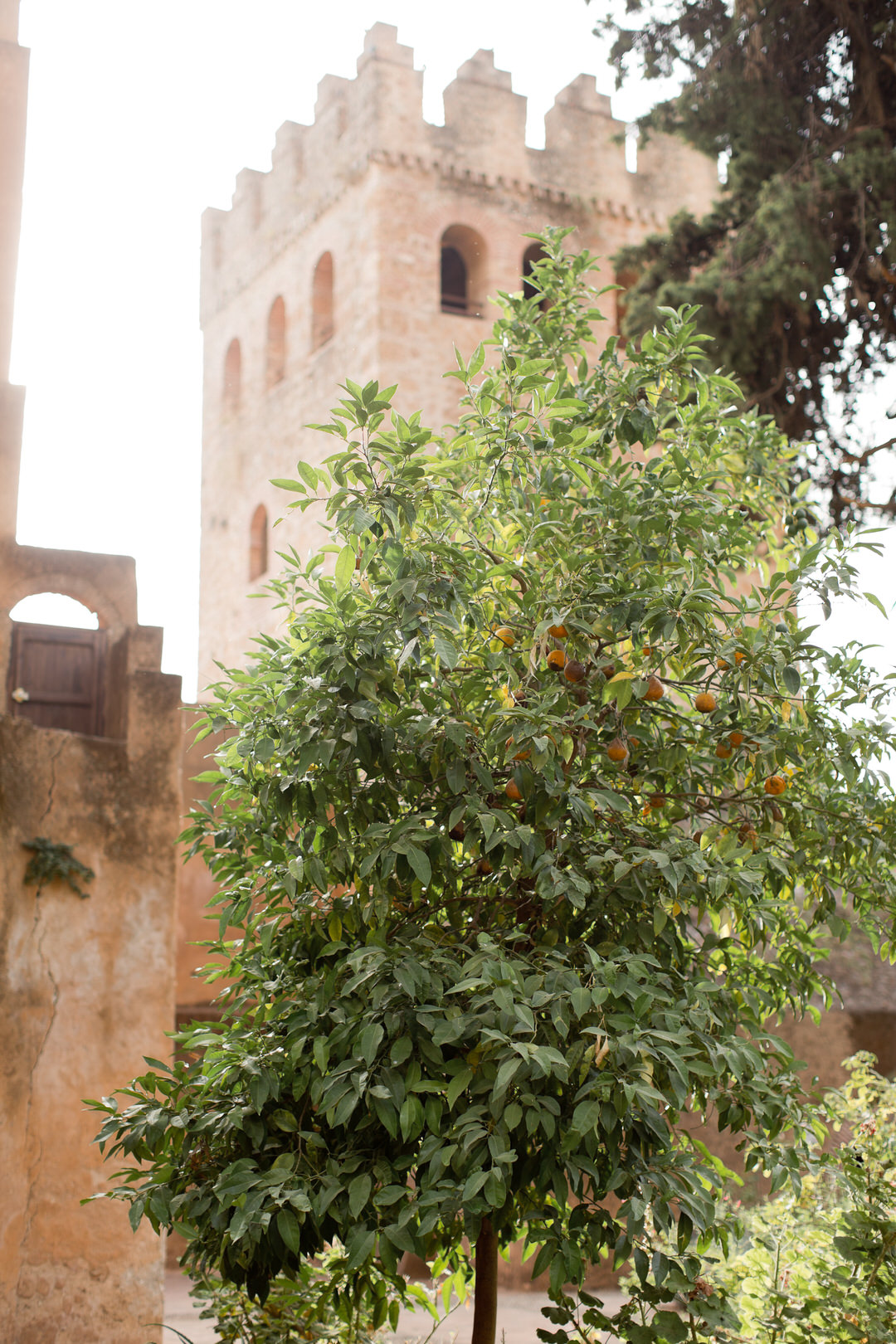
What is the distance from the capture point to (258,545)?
22.3 meters

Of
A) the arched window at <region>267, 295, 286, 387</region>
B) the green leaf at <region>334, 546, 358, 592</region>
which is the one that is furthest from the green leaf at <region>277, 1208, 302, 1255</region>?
the arched window at <region>267, 295, 286, 387</region>

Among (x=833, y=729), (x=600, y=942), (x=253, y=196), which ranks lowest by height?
(x=600, y=942)

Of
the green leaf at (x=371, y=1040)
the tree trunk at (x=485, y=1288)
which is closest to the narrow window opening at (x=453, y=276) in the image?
the tree trunk at (x=485, y=1288)

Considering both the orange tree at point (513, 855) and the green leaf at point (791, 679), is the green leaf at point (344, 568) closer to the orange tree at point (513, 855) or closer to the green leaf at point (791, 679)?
the orange tree at point (513, 855)

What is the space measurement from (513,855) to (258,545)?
19290mm

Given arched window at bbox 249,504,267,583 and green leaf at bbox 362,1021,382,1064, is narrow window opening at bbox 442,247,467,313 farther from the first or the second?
green leaf at bbox 362,1021,382,1064

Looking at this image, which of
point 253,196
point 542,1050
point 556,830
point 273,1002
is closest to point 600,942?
point 556,830

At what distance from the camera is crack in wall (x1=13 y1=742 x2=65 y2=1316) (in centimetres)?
635

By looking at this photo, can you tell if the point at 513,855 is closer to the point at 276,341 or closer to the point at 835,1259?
the point at 835,1259

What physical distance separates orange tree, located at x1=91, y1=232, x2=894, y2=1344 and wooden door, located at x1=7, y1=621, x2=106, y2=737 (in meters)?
4.61

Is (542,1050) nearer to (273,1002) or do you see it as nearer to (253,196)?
(273,1002)

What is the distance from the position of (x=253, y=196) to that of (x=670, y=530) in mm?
21843

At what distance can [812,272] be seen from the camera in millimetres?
11562

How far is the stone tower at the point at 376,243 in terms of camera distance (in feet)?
63.7
